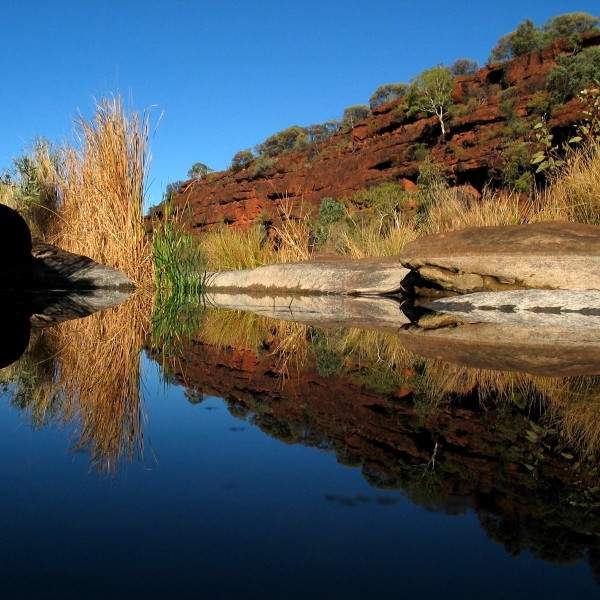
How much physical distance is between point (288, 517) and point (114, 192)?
7.81 meters

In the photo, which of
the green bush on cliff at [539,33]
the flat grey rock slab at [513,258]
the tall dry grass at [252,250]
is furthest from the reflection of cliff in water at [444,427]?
the green bush on cliff at [539,33]

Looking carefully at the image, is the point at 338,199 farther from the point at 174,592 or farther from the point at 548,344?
the point at 174,592

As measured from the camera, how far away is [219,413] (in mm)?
1974

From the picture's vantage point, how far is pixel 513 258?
21.9ft

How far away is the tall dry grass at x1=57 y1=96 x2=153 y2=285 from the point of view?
8.34 m

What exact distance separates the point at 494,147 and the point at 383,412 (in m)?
25.9

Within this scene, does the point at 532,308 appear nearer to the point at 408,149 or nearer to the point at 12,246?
the point at 12,246

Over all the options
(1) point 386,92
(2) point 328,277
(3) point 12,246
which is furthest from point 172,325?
(1) point 386,92

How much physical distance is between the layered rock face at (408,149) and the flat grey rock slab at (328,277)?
12275mm

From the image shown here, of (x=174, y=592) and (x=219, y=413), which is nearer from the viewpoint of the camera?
(x=174, y=592)

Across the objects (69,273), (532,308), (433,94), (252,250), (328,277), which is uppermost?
(433,94)

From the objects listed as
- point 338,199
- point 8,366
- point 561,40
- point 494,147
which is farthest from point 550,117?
point 8,366

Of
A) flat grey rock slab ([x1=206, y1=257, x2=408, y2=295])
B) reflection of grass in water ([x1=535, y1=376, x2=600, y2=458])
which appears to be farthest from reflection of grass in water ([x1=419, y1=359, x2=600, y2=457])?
flat grey rock slab ([x1=206, y1=257, x2=408, y2=295])

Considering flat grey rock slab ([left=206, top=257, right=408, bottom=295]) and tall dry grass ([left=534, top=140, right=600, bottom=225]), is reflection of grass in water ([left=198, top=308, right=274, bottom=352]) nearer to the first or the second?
flat grey rock slab ([left=206, top=257, right=408, bottom=295])
